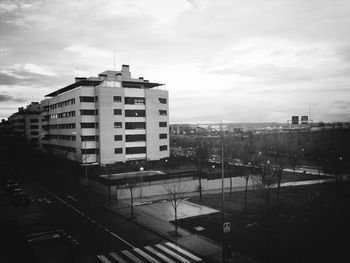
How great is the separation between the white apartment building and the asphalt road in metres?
25.3

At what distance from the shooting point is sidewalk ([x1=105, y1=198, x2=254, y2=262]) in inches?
845

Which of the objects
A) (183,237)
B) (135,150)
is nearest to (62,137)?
(135,150)

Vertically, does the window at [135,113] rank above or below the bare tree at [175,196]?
above

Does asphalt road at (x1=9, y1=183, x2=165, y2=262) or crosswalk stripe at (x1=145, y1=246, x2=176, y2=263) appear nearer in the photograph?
crosswalk stripe at (x1=145, y1=246, x2=176, y2=263)

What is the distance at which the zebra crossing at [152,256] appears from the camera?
2095 cm

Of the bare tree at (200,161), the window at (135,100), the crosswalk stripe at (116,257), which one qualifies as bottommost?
the crosswalk stripe at (116,257)

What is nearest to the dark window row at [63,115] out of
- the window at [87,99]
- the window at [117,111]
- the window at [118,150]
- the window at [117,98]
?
the window at [87,99]

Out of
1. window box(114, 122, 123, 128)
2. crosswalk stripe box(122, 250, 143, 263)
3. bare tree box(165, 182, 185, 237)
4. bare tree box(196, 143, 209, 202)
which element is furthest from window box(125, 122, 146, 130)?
crosswalk stripe box(122, 250, 143, 263)

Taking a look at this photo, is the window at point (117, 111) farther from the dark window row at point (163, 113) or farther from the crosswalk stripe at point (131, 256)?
the crosswalk stripe at point (131, 256)

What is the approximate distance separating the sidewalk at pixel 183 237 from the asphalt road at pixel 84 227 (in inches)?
35.2

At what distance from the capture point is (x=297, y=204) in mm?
36562

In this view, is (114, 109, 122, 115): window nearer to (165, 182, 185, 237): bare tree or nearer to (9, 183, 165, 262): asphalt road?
(9, 183, 165, 262): asphalt road

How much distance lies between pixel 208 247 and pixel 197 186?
2245 centimetres

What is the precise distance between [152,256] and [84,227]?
33.6 ft
